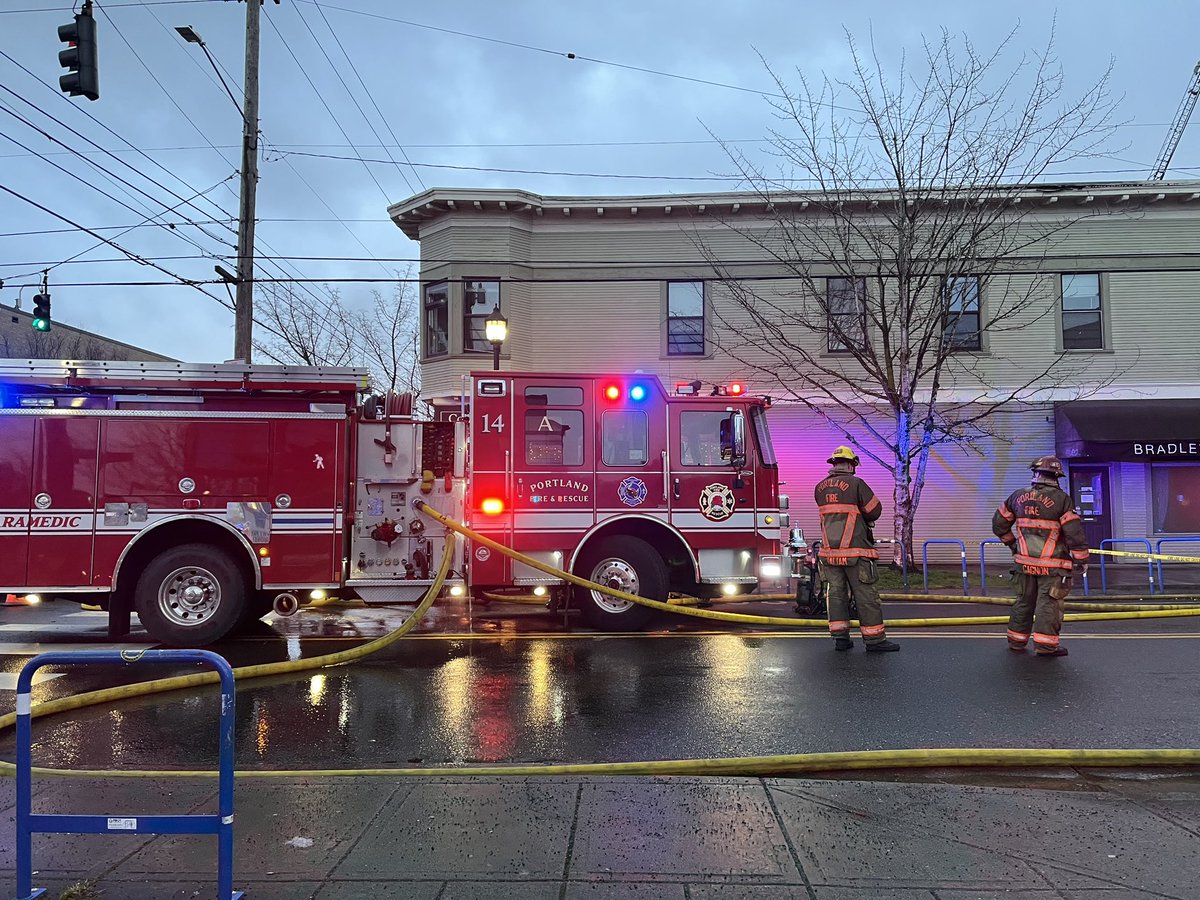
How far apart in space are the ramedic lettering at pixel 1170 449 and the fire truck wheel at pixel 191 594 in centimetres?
1513

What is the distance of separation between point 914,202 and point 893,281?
9.54ft

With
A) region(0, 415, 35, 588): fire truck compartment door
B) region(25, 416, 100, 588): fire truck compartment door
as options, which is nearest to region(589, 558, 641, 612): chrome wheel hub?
region(25, 416, 100, 588): fire truck compartment door

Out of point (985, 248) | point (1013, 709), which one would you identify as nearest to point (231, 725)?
point (1013, 709)

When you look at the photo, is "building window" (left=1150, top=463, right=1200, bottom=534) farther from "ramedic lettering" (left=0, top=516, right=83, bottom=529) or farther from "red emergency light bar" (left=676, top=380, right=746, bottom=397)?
"ramedic lettering" (left=0, top=516, right=83, bottom=529)

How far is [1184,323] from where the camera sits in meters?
16.6

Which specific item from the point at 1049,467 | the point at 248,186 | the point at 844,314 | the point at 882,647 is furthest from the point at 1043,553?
the point at 248,186

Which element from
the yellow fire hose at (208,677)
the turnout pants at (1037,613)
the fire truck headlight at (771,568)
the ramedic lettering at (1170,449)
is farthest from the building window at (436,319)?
the ramedic lettering at (1170,449)

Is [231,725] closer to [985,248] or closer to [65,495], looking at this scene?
[65,495]

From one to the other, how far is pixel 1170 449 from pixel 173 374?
1612cm

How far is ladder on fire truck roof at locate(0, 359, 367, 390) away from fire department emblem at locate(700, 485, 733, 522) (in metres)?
3.86

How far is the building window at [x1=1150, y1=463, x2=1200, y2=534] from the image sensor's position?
53.6 ft

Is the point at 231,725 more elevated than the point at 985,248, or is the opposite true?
the point at 985,248

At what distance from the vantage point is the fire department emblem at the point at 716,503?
8.97 meters

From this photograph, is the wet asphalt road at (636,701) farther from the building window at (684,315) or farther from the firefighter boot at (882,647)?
the building window at (684,315)
